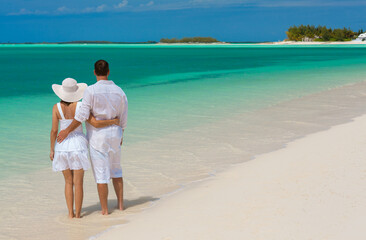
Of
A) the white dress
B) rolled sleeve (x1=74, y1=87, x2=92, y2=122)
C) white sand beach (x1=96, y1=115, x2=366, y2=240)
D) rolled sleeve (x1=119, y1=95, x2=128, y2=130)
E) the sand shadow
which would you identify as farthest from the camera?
the sand shadow

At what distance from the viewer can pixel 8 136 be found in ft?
35.2

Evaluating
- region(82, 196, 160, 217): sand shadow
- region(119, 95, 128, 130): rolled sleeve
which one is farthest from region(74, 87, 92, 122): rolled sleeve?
region(82, 196, 160, 217): sand shadow

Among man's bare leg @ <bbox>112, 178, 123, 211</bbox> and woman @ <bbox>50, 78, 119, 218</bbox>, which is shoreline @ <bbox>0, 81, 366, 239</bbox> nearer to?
man's bare leg @ <bbox>112, 178, 123, 211</bbox>

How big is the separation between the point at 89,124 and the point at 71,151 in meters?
0.35

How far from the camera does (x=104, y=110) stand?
4777 mm

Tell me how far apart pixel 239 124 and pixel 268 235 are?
25.4 feet

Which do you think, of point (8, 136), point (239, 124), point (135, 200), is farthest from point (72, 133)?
point (239, 124)

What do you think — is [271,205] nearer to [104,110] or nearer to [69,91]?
[104,110]

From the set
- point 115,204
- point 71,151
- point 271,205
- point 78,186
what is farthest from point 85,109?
point 271,205

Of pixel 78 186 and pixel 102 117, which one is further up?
pixel 102 117

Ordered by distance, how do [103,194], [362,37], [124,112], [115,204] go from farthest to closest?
[362,37], [115,204], [103,194], [124,112]

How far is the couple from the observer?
4.70 metres

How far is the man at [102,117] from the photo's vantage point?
15.4ft

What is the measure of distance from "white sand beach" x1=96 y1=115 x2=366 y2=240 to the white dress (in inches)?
31.9
